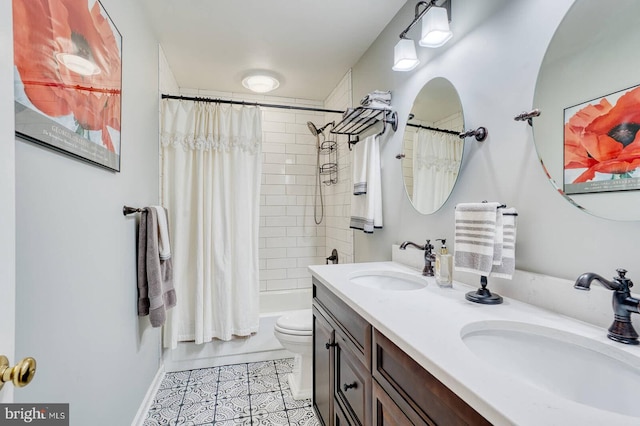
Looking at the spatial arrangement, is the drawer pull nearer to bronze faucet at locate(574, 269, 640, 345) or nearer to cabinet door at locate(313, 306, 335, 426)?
cabinet door at locate(313, 306, 335, 426)

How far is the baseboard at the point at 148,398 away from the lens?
5.43ft

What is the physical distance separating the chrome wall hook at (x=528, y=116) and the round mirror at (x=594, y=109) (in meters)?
0.02

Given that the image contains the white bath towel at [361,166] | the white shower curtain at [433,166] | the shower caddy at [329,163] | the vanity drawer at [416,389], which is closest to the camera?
the vanity drawer at [416,389]

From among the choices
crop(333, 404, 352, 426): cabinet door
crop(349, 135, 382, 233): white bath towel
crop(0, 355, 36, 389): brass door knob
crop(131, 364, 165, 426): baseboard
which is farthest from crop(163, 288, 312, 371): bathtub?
crop(0, 355, 36, 389): brass door knob

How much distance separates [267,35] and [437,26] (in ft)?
4.24

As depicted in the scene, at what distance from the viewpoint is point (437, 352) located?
663 millimetres

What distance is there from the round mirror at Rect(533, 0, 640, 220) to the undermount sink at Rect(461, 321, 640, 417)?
0.36m

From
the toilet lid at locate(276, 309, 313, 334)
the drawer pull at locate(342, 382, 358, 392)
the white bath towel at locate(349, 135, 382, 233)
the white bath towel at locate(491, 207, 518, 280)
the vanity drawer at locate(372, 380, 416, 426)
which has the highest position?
the white bath towel at locate(349, 135, 382, 233)

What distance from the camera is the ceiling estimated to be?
70.7 inches

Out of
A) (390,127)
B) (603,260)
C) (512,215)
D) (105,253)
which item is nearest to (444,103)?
(390,127)

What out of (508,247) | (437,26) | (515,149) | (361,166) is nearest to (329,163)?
(361,166)

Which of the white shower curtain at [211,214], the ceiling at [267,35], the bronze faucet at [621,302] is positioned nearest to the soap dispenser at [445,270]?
the bronze faucet at [621,302]

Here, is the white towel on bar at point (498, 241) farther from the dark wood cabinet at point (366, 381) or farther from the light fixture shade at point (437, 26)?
the light fixture shade at point (437, 26)

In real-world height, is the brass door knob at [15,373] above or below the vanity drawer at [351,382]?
above
